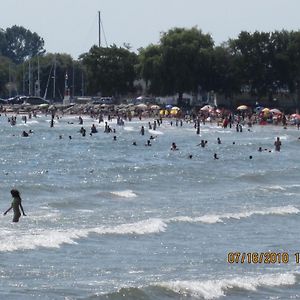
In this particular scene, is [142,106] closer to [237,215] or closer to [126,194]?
[126,194]

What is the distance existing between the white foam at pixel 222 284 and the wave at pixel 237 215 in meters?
8.55

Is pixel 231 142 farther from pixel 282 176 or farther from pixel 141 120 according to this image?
pixel 141 120

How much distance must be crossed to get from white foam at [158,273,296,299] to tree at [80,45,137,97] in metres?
117

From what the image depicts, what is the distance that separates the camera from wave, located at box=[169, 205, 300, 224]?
1243 inches

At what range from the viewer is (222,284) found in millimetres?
22016

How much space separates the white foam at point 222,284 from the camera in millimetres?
21406

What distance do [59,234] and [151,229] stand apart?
9.11ft

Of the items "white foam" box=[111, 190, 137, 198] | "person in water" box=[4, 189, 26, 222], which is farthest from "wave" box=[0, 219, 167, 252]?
"white foam" box=[111, 190, 137, 198]

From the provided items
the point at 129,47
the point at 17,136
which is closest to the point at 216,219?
the point at 17,136

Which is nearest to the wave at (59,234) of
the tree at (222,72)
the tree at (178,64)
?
the tree at (222,72)

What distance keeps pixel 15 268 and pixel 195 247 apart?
4.99 m

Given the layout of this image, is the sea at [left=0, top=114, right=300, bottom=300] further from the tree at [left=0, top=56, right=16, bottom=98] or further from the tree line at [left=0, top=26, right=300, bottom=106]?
the tree at [left=0, top=56, right=16, bottom=98]
